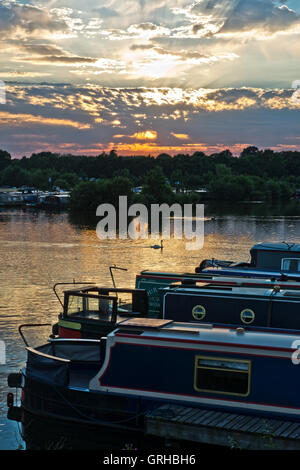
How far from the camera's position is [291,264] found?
38.3 metres

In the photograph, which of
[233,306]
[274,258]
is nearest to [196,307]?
[233,306]

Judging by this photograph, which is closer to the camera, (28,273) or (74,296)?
(74,296)

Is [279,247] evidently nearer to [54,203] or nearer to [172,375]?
[172,375]

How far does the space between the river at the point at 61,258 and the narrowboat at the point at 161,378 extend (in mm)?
2577

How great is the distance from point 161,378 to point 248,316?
5938 mm

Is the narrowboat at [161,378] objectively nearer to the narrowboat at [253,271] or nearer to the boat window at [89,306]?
the boat window at [89,306]

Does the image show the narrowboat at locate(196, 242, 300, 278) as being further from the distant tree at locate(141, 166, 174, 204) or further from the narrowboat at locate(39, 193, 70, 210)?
the narrowboat at locate(39, 193, 70, 210)

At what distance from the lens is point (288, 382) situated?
708 inches

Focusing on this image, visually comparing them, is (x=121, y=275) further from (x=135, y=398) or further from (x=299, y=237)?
(x=299, y=237)

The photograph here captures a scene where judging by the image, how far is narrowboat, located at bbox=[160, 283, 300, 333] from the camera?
23406 mm
